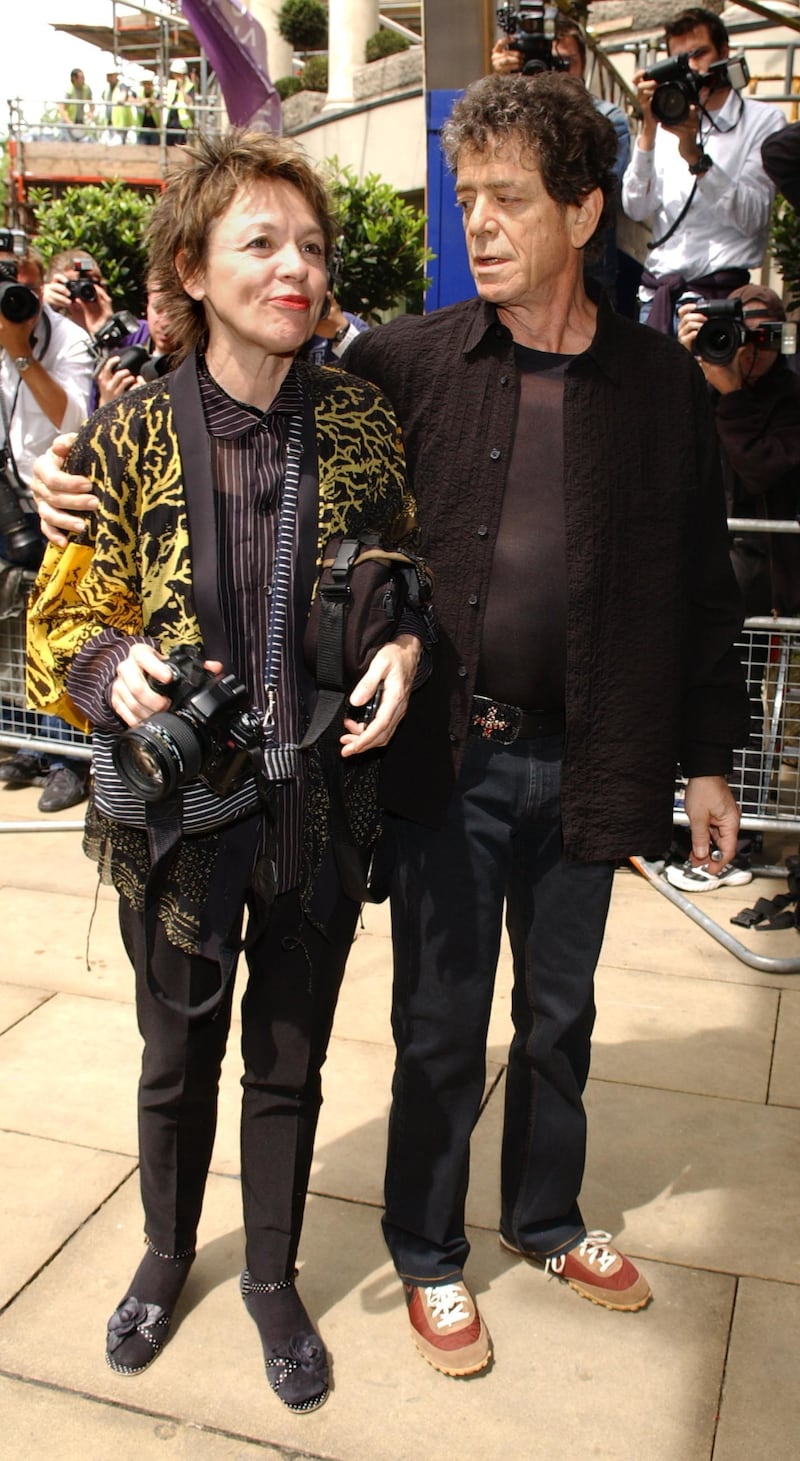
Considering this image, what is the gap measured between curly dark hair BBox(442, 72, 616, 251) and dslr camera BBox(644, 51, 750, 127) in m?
3.19

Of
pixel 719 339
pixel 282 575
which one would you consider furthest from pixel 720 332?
pixel 282 575

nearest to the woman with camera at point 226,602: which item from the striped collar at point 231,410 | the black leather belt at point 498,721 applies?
the striped collar at point 231,410

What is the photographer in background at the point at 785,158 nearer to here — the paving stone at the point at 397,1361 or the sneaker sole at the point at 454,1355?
the paving stone at the point at 397,1361

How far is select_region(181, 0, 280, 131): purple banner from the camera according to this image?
30.8 feet

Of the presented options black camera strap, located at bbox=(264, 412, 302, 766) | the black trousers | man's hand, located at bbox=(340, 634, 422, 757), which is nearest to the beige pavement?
the black trousers

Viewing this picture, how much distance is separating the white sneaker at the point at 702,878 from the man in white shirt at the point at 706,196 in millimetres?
2330

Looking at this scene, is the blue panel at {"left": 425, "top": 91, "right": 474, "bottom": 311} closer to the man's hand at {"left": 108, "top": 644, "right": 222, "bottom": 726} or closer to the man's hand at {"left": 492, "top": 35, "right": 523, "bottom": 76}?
the man's hand at {"left": 492, "top": 35, "right": 523, "bottom": 76}

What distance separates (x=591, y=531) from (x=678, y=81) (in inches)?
142

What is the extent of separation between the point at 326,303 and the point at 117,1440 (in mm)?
2088

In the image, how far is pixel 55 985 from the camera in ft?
14.1

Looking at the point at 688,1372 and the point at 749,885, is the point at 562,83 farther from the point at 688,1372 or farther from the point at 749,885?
the point at 749,885

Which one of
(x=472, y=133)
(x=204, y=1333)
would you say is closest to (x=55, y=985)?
(x=204, y=1333)

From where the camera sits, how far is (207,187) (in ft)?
7.42

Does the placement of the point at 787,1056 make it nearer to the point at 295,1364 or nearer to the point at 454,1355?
the point at 454,1355
